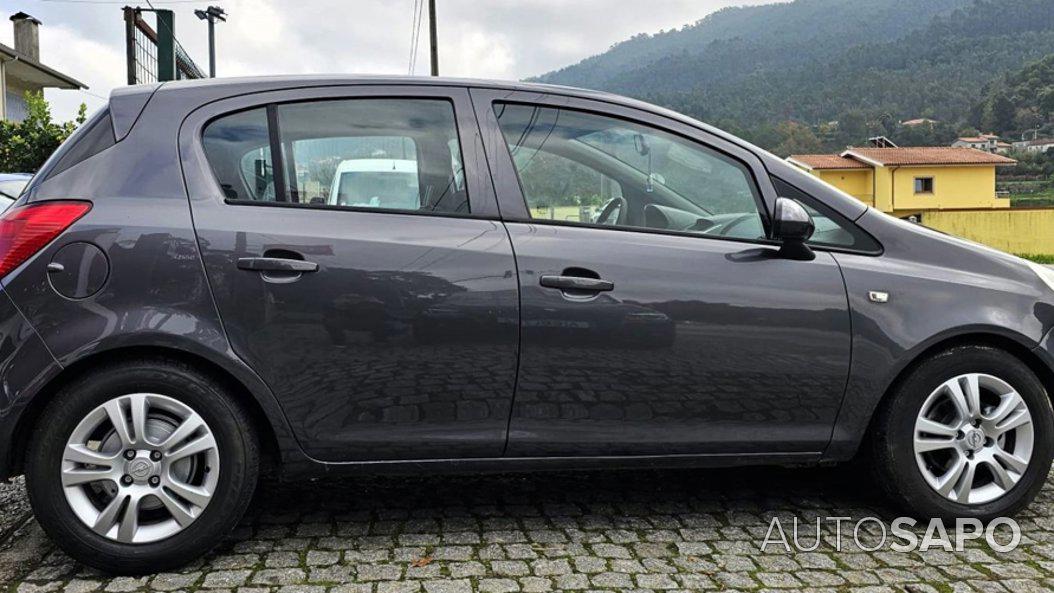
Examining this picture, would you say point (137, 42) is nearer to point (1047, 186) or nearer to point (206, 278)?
point (206, 278)

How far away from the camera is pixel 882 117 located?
100 metres

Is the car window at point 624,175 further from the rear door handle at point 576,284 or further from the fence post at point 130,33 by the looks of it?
the fence post at point 130,33

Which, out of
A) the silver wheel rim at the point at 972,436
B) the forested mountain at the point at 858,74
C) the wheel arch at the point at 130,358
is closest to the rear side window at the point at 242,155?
the wheel arch at the point at 130,358

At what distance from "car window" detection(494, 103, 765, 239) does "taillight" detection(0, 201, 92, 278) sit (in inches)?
58.2

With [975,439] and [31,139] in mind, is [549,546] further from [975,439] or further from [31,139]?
[31,139]

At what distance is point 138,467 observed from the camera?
288 centimetres

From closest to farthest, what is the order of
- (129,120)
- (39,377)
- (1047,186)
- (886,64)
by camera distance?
(39,377) < (129,120) < (1047,186) < (886,64)

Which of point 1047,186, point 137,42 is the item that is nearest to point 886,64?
point 1047,186

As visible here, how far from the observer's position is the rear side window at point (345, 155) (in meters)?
3.09

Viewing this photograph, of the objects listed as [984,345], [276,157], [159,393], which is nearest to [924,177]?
[984,345]

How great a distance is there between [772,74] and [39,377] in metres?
148

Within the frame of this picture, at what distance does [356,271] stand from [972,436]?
7.65 feet
